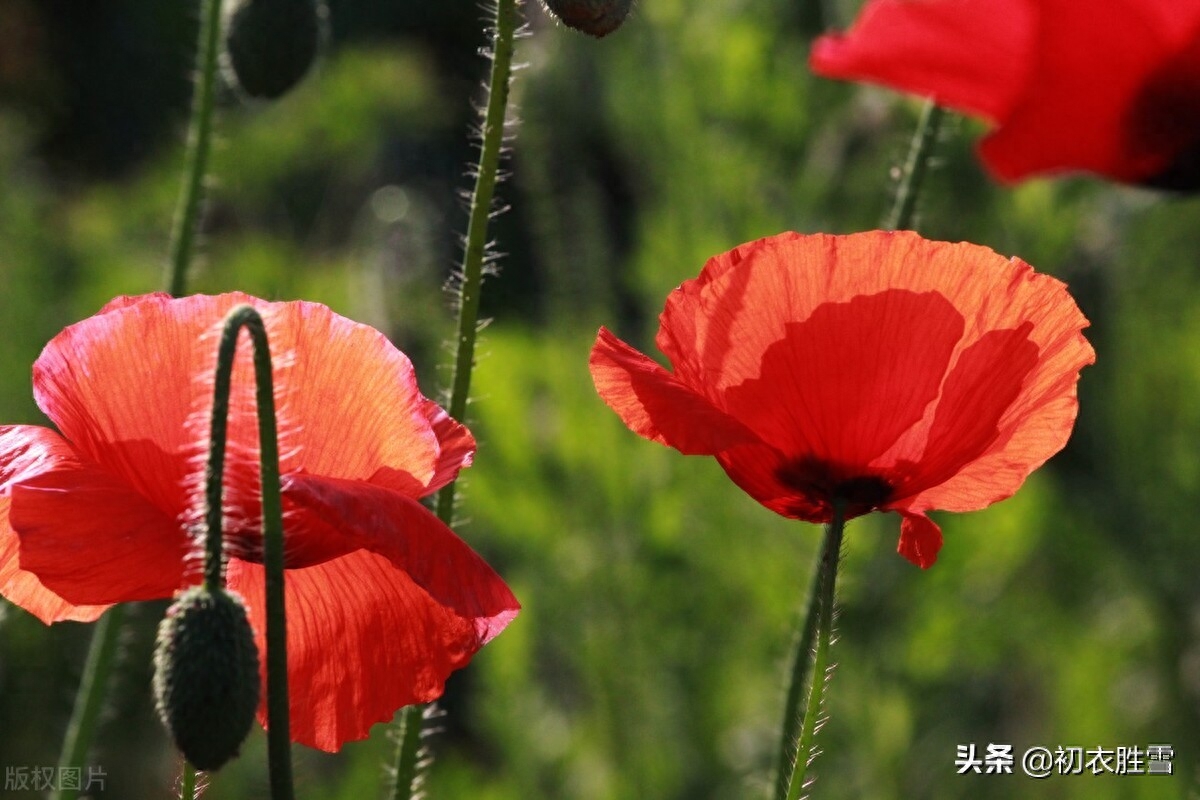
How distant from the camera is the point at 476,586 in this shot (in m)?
0.49

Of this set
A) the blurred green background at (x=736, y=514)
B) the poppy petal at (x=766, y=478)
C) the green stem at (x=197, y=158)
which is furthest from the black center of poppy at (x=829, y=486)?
the blurred green background at (x=736, y=514)

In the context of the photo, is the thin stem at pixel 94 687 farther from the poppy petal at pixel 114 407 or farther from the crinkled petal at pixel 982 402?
the crinkled petal at pixel 982 402

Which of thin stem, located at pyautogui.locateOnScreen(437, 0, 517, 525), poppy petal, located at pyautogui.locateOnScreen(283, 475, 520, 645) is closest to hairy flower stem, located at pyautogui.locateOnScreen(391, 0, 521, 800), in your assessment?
thin stem, located at pyautogui.locateOnScreen(437, 0, 517, 525)

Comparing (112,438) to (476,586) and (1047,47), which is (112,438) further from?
(1047,47)

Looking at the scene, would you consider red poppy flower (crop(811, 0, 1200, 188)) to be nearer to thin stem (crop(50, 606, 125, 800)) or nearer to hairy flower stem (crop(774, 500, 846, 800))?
hairy flower stem (crop(774, 500, 846, 800))

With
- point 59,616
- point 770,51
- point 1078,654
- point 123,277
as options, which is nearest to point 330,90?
point 123,277

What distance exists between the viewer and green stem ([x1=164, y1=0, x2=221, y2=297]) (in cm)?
81

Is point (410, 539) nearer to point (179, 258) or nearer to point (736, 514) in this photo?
point (179, 258)

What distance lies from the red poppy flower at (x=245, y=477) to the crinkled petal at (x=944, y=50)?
167mm

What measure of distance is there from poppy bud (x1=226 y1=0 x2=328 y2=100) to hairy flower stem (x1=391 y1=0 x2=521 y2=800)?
26cm

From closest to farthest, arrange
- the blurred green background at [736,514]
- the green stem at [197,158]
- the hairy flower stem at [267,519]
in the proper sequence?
the hairy flower stem at [267,519] < the green stem at [197,158] < the blurred green background at [736,514]

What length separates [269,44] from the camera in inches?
33.2

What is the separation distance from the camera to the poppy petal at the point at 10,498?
1.72 ft

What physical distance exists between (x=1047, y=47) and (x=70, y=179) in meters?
4.92
